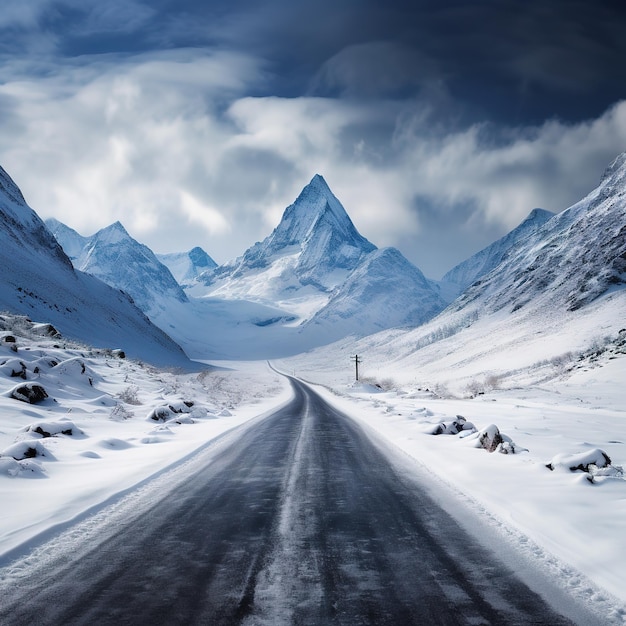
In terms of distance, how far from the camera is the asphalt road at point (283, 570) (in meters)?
3.62

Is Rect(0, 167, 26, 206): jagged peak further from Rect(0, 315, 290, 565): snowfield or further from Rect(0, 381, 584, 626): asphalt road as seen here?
Rect(0, 381, 584, 626): asphalt road

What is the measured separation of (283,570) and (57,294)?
71878mm

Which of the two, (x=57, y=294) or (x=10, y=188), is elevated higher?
(x=10, y=188)

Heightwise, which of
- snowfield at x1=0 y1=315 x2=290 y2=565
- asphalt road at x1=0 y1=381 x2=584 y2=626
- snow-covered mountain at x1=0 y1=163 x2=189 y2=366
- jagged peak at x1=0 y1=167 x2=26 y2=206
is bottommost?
asphalt road at x1=0 y1=381 x2=584 y2=626

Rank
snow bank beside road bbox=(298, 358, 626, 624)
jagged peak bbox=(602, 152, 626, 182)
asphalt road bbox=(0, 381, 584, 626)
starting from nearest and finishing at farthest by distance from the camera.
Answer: asphalt road bbox=(0, 381, 584, 626) → snow bank beside road bbox=(298, 358, 626, 624) → jagged peak bbox=(602, 152, 626, 182)

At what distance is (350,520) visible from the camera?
5930mm

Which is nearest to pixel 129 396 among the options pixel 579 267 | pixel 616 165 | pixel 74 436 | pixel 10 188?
pixel 74 436

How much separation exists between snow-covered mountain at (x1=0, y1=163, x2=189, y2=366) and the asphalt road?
50601 millimetres

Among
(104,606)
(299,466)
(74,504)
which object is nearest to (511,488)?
(299,466)

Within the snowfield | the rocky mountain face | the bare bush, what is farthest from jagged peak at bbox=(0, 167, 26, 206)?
the rocky mountain face

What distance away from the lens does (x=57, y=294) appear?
66.5 meters

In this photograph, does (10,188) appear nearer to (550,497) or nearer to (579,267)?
(550,497)

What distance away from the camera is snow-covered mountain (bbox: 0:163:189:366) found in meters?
56.8

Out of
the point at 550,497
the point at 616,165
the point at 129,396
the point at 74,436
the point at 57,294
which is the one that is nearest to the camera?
the point at 550,497
